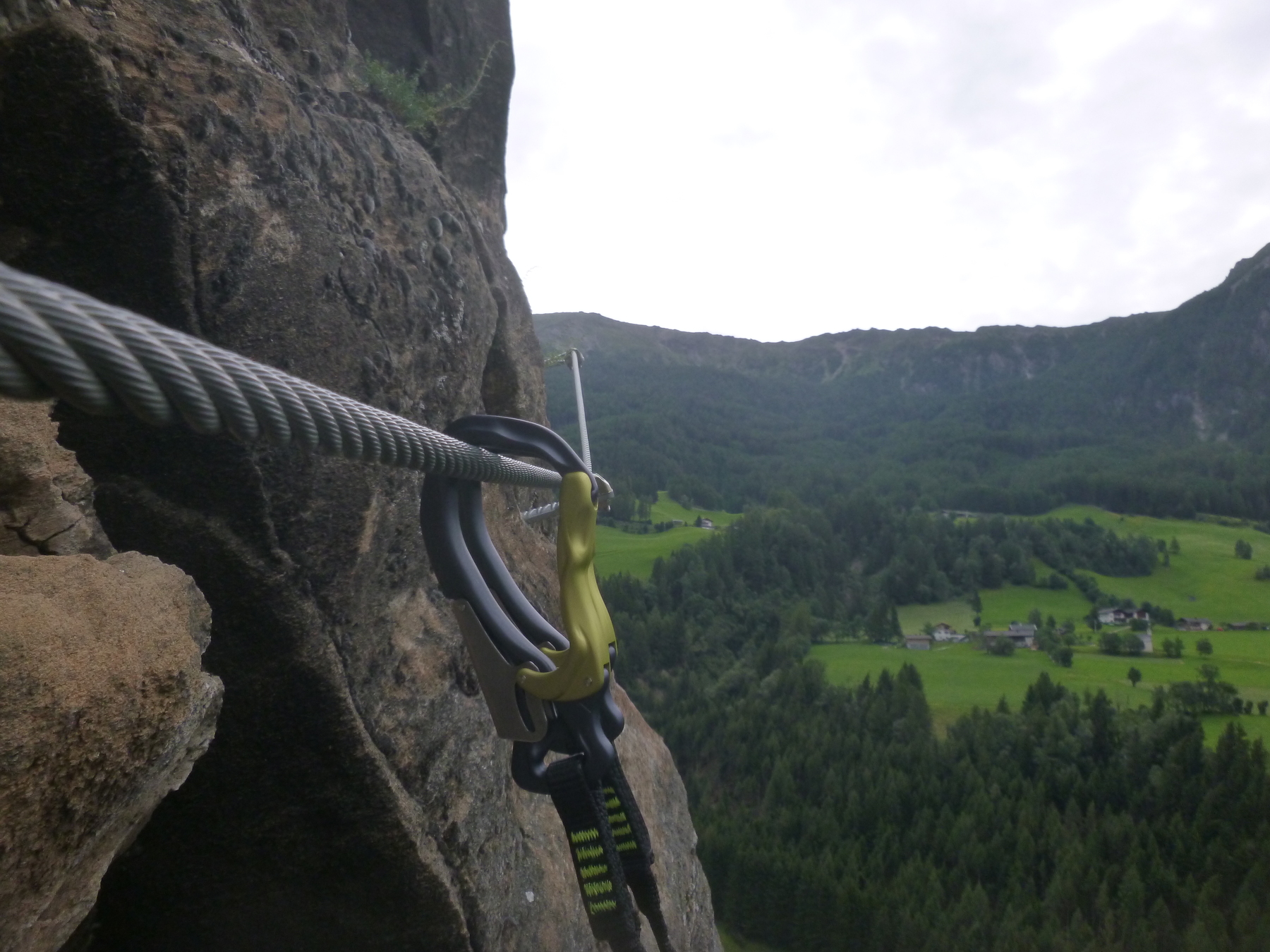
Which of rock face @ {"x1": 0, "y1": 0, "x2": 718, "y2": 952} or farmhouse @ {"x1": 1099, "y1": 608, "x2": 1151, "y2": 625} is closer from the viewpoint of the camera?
rock face @ {"x1": 0, "y1": 0, "x2": 718, "y2": 952}

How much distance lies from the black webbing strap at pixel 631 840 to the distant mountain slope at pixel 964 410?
71.1 metres

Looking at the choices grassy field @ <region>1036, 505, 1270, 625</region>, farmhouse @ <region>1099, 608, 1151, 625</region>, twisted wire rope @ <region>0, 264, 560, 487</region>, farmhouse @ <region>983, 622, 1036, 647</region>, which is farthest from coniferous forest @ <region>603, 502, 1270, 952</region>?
grassy field @ <region>1036, 505, 1270, 625</region>

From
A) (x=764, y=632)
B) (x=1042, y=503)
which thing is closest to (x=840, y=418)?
(x=1042, y=503)

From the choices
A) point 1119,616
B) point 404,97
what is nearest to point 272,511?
point 404,97

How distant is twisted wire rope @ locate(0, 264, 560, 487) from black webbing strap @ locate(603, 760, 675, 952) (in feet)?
3.75

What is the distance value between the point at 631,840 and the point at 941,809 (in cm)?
3508

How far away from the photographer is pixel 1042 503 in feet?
326

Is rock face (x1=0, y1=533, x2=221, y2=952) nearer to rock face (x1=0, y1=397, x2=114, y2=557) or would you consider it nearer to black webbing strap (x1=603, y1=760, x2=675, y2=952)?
rock face (x1=0, y1=397, x2=114, y2=557)

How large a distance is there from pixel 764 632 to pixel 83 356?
66.5 metres

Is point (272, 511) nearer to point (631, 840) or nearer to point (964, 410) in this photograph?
point (631, 840)

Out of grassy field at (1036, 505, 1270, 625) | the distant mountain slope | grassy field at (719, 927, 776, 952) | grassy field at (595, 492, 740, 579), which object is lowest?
grassy field at (719, 927, 776, 952)

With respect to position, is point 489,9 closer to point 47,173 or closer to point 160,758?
point 47,173

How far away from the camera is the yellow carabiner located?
202 cm

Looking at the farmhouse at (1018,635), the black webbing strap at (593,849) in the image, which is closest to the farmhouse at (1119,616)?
the farmhouse at (1018,635)
